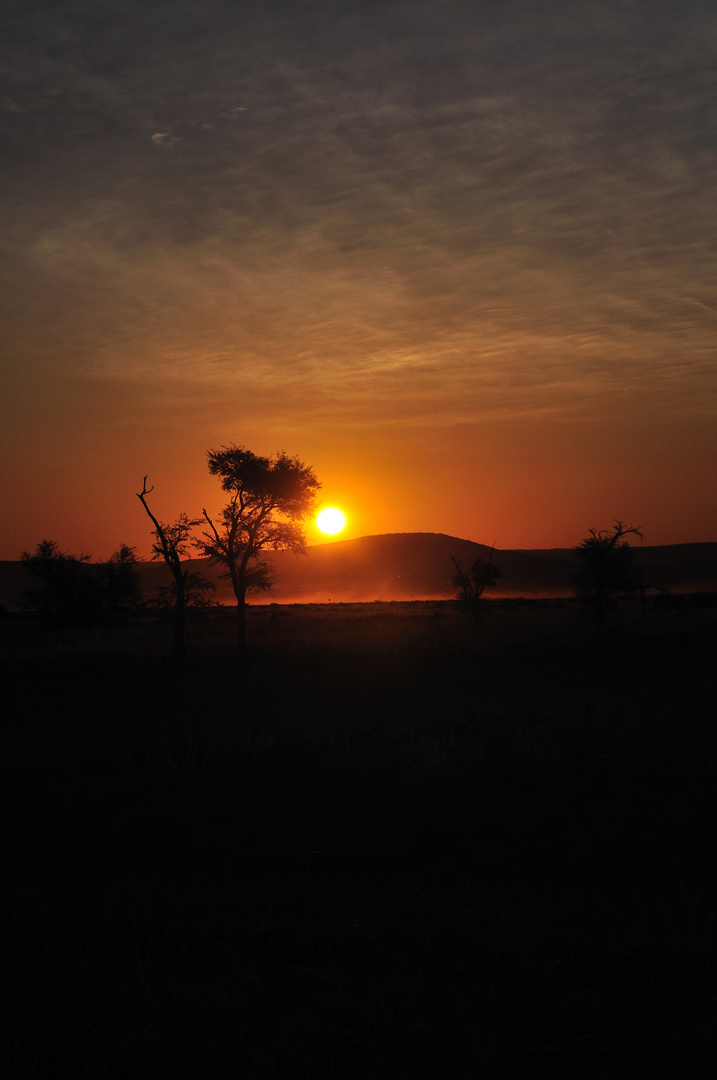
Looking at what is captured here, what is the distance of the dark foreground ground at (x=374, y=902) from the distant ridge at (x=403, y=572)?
→ 92.1m

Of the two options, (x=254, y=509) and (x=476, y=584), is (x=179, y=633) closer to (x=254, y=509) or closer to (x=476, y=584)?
(x=254, y=509)

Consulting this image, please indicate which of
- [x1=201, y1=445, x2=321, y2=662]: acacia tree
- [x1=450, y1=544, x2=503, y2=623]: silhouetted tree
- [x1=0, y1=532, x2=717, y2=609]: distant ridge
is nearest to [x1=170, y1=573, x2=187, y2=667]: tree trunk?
[x1=201, y1=445, x2=321, y2=662]: acacia tree

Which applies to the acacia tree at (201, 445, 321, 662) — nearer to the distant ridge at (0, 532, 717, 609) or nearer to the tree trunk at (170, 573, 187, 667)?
the tree trunk at (170, 573, 187, 667)

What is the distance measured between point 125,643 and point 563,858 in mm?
28653

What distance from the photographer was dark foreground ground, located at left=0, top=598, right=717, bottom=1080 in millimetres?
3613

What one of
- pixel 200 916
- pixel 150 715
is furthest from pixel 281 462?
pixel 200 916

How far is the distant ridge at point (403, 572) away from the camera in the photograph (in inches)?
4724

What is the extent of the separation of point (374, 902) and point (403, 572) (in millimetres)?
143480

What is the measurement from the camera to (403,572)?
148m

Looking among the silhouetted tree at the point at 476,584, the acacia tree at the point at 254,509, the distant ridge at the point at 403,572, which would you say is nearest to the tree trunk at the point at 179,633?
the acacia tree at the point at 254,509

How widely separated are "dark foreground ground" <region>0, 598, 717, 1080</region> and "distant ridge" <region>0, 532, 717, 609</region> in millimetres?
92056

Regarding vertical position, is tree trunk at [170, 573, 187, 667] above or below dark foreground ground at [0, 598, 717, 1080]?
above

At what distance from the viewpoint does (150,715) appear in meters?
15.7

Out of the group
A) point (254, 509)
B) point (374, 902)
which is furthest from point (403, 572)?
point (374, 902)
